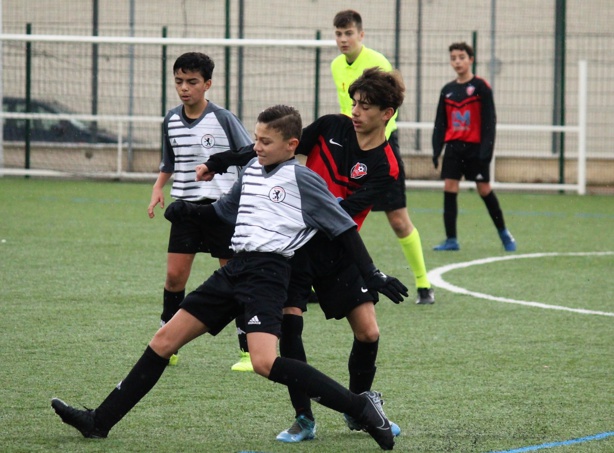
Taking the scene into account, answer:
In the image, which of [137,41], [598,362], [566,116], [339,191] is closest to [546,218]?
[566,116]

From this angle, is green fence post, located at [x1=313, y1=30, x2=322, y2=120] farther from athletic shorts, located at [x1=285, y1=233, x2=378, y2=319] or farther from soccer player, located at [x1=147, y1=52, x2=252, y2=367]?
athletic shorts, located at [x1=285, y1=233, x2=378, y2=319]

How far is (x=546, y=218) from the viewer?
14.5 m

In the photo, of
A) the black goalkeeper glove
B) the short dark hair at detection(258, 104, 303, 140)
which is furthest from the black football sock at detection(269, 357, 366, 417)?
the short dark hair at detection(258, 104, 303, 140)

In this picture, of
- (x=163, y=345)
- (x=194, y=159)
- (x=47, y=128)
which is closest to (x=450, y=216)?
(x=194, y=159)

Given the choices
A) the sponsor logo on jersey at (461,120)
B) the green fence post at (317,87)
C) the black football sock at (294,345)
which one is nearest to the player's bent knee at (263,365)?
the black football sock at (294,345)

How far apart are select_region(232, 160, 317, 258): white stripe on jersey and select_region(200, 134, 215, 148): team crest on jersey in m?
1.65

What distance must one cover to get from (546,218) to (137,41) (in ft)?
19.2

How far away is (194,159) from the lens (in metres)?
6.44

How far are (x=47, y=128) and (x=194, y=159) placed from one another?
38.3 ft

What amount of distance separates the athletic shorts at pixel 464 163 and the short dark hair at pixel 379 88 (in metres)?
6.27

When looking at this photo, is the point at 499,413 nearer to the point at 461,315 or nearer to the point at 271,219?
the point at 271,219

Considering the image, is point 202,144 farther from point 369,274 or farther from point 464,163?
point 464,163

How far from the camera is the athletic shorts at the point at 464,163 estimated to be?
11547 millimetres

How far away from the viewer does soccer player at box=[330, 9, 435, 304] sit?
8.25 meters
